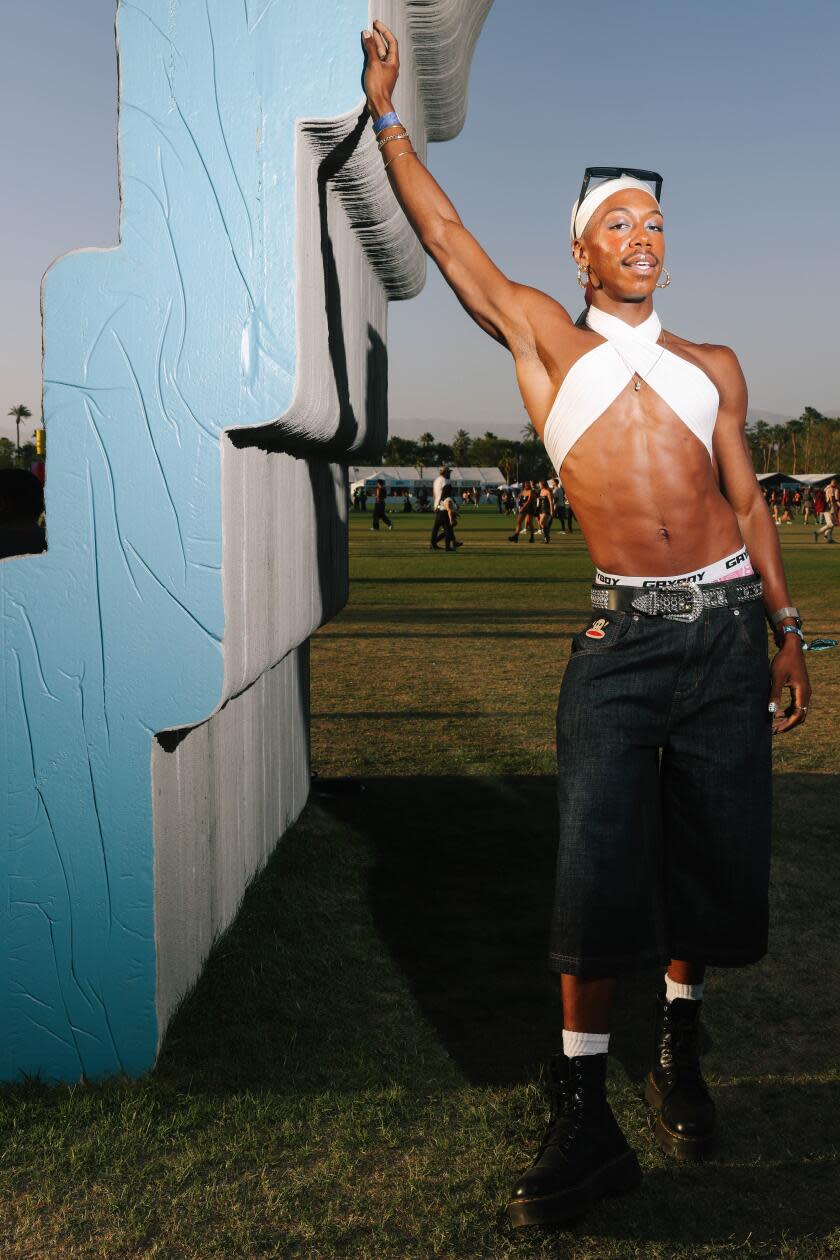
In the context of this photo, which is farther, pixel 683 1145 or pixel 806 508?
pixel 806 508

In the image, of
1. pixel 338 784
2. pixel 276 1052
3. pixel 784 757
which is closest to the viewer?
pixel 276 1052

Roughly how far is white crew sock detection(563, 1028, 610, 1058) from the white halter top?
4.20ft

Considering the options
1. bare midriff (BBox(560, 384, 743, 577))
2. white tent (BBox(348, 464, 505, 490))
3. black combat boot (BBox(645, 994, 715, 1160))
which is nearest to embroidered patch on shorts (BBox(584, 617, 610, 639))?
bare midriff (BBox(560, 384, 743, 577))

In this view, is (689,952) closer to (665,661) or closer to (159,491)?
(665,661)

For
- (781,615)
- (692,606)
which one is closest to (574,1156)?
(692,606)

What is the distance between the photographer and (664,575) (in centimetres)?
263

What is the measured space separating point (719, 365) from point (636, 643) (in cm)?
71

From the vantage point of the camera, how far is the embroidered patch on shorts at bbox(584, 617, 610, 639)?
264 centimetres

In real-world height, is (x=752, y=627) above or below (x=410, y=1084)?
above

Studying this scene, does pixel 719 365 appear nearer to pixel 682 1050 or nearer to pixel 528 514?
pixel 682 1050

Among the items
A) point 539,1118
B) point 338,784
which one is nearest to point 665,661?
point 539,1118

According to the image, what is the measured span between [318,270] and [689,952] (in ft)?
6.16

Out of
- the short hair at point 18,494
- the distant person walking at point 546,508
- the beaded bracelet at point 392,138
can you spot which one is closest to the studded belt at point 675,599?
the beaded bracelet at point 392,138

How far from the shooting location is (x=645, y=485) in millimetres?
2609
